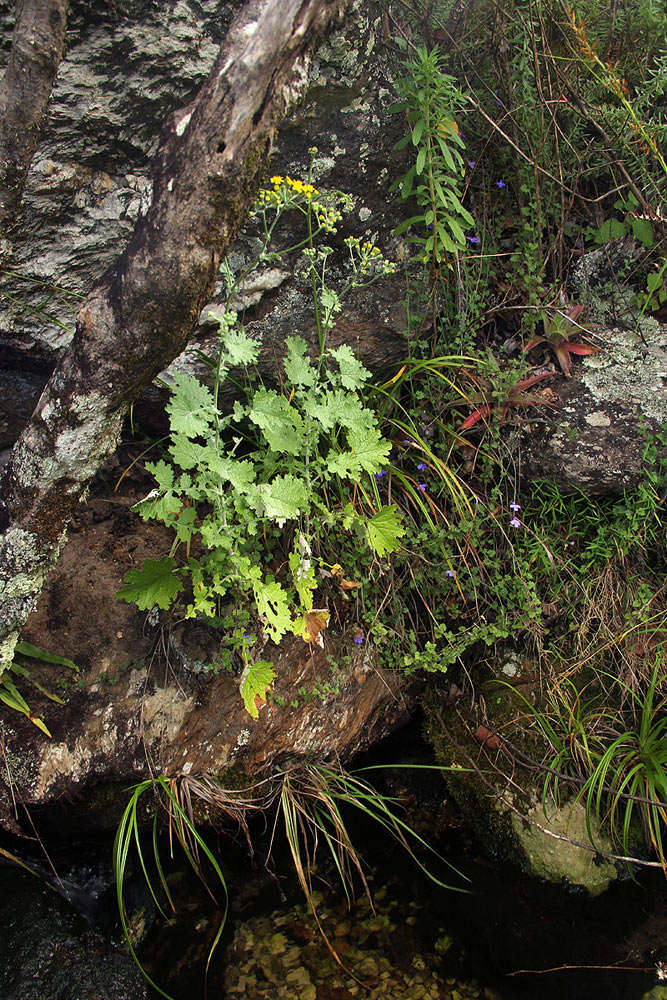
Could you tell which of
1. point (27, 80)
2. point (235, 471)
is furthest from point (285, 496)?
point (27, 80)

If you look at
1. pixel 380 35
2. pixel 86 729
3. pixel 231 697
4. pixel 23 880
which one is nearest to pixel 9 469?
pixel 86 729

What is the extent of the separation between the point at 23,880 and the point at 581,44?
155 inches

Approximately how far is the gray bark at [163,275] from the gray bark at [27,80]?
390 millimetres

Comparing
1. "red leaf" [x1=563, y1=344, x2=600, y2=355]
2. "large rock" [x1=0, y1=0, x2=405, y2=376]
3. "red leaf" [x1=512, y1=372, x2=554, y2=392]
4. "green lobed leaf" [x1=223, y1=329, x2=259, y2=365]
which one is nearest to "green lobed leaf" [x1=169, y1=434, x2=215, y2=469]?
"green lobed leaf" [x1=223, y1=329, x2=259, y2=365]

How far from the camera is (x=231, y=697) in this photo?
9.07ft

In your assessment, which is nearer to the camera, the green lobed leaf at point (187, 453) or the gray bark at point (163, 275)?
the gray bark at point (163, 275)

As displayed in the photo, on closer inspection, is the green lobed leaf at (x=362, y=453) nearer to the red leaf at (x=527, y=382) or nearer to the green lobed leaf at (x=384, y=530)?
the green lobed leaf at (x=384, y=530)

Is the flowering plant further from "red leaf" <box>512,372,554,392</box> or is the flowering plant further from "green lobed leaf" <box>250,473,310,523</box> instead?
"red leaf" <box>512,372,554,392</box>

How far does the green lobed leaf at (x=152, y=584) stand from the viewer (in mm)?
2330

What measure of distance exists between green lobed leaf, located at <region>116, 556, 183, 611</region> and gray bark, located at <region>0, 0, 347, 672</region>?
348 millimetres

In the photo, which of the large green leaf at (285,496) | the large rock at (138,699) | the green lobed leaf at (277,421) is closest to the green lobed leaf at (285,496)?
the large green leaf at (285,496)

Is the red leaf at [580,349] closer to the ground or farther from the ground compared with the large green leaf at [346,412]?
farther from the ground

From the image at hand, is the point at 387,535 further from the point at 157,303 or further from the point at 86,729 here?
the point at 86,729

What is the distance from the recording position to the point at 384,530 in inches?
98.8
